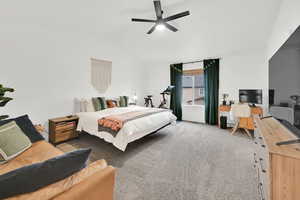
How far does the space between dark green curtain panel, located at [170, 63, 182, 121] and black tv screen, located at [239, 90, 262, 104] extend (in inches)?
84.2

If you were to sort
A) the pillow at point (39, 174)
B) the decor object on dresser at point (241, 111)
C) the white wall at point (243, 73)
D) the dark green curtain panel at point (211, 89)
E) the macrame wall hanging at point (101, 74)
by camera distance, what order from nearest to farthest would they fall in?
the pillow at point (39, 174) → the decor object on dresser at point (241, 111) → the white wall at point (243, 73) → the macrame wall hanging at point (101, 74) → the dark green curtain panel at point (211, 89)

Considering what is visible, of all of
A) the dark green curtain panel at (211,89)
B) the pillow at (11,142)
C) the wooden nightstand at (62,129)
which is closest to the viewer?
the pillow at (11,142)

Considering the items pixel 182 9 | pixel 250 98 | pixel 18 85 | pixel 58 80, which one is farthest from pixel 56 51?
pixel 250 98

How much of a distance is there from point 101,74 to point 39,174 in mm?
Answer: 3945

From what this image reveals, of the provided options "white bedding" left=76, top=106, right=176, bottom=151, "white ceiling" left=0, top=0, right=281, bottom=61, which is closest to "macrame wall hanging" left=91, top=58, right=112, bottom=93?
"white ceiling" left=0, top=0, right=281, bottom=61

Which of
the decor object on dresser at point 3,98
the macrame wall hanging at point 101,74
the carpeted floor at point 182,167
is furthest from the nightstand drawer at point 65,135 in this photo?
the macrame wall hanging at point 101,74

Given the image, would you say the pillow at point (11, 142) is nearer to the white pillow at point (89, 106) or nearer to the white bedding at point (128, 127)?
the white bedding at point (128, 127)

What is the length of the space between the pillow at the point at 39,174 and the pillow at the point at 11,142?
1.14 m

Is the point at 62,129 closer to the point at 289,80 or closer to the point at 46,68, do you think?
the point at 46,68

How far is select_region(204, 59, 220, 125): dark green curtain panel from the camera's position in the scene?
4.70 metres

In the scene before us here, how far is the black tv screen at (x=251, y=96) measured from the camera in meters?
3.63

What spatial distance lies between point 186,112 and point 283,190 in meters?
4.45

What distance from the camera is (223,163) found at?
2.28m

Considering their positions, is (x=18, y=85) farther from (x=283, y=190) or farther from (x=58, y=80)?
(x=283, y=190)
